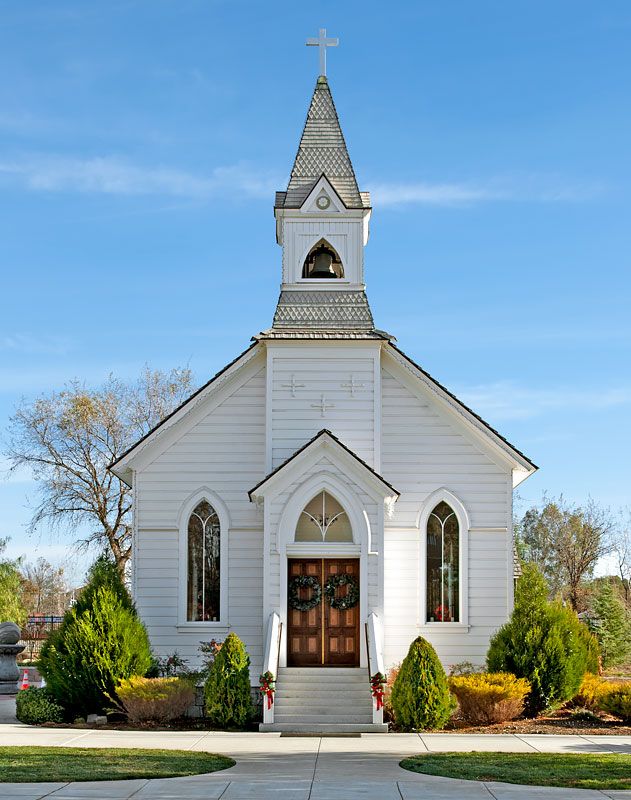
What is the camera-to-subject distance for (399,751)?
60.5 ft

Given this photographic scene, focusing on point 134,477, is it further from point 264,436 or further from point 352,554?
point 352,554

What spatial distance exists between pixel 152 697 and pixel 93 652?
1.58 metres

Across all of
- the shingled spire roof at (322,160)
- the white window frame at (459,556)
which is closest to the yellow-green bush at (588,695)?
the white window frame at (459,556)

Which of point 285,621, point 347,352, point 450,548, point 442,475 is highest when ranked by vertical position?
point 347,352

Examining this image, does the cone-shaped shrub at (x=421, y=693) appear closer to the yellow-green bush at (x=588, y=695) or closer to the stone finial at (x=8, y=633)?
the yellow-green bush at (x=588, y=695)

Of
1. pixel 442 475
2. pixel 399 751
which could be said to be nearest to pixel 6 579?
pixel 442 475

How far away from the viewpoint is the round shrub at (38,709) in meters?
22.4

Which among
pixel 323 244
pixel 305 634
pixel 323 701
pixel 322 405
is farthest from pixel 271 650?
pixel 323 244

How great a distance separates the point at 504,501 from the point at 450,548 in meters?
1.62

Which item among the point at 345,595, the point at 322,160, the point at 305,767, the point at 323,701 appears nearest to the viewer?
the point at 305,767

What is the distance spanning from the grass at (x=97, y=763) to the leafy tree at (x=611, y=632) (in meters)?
24.7

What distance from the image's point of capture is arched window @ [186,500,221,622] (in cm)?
2517

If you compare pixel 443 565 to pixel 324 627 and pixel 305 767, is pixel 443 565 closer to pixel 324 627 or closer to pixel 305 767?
pixel 324 627

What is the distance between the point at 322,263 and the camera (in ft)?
87.6
